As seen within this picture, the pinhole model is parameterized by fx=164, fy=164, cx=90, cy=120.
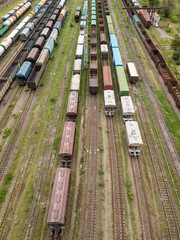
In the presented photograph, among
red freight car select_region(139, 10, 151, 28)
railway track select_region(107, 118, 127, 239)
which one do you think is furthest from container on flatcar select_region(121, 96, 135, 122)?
red freight car select_region(139, 10, 151, 28)

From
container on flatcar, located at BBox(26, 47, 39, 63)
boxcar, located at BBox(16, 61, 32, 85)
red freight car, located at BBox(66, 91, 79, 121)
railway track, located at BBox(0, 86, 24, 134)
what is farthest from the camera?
container on flatcar, located at BBox(26, 47, 39, 63)

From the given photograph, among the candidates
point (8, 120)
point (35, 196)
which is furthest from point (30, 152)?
point (8, 120)

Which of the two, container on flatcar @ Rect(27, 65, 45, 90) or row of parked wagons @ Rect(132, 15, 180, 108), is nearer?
row of parked wagons @ Rect(132, 15, 180, 108)

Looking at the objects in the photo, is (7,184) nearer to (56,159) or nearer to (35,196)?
(35,196)

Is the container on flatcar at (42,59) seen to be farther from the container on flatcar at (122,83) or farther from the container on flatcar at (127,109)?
the container on flatcar at (127,109)

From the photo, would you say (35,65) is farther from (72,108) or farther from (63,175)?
(63,175)

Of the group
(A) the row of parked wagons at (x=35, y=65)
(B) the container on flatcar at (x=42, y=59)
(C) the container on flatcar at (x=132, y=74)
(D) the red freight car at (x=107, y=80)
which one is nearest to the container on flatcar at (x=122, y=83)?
(D) the red freight car at (x=107, y=80)

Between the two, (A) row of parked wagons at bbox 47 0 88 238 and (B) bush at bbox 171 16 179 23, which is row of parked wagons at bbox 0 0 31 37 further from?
(B) bush at bbox 171 16 179 23
